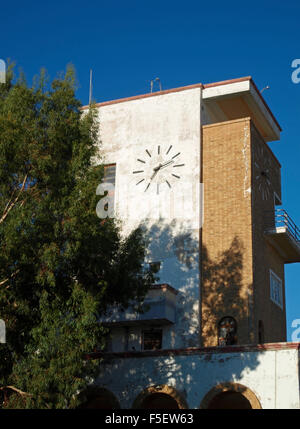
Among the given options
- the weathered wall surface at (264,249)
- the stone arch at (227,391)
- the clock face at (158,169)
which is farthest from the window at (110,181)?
the stone arch at (227,391)

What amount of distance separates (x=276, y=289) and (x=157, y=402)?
27.0ft

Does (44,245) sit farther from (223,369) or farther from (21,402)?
(223,369)

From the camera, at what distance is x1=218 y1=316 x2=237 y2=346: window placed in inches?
1027

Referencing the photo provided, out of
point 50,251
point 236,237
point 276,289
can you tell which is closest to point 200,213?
point 236,237

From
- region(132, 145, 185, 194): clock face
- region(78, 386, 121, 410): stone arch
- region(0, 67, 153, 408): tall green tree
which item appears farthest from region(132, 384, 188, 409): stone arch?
Result: region(132, 145, 185, 194): clock face

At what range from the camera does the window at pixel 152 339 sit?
27125mm

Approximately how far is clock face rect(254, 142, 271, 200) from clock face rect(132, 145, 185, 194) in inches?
132

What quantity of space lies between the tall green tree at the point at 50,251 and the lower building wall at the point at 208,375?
3.14 metres

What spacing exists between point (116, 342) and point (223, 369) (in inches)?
263

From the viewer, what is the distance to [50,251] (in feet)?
62.2

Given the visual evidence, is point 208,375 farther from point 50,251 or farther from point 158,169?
point 158,169

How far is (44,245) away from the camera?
19203 mm

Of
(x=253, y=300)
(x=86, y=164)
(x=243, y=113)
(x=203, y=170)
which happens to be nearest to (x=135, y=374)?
(x=253, y=300)

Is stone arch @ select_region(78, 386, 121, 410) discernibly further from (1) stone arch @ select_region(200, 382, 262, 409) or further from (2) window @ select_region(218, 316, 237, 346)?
(2) window @ select_region(218, 316, 237, 346)
